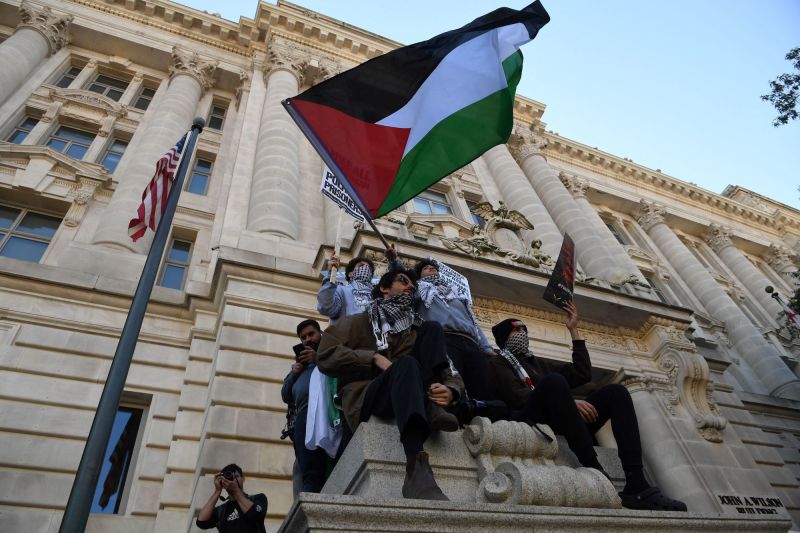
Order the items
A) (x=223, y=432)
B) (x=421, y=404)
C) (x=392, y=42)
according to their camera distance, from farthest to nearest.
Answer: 1. (x=392, y=42)
2. (x=223, y=432)
3. (x=421, y=404)

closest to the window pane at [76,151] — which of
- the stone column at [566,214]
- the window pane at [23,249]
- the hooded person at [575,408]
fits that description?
the window pane at [23,249]

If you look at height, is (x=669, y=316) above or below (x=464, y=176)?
below

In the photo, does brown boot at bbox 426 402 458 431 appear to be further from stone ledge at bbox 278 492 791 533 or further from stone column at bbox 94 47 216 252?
stone column at bbox 94 47 216 252

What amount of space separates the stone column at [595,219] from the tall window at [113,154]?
17449 mm

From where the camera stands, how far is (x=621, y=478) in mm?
5203

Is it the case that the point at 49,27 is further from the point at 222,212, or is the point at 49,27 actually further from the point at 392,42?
the point at 392,42

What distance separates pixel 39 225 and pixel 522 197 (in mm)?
16199

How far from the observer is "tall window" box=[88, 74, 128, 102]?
19047mm

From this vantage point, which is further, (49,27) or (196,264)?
(49,27)

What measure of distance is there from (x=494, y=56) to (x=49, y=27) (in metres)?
18.1

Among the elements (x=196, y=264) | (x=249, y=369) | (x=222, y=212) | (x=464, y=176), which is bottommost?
(x=249, y=369)

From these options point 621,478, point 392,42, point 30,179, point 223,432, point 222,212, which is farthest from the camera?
point 392,42

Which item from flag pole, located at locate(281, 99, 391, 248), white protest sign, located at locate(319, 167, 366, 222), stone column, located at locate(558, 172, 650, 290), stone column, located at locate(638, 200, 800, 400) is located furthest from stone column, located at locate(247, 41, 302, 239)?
stone column, located at locate(638, 200, 800, 400)

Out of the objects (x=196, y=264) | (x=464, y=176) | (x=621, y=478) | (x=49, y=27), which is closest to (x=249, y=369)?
(x=196, y=264)
